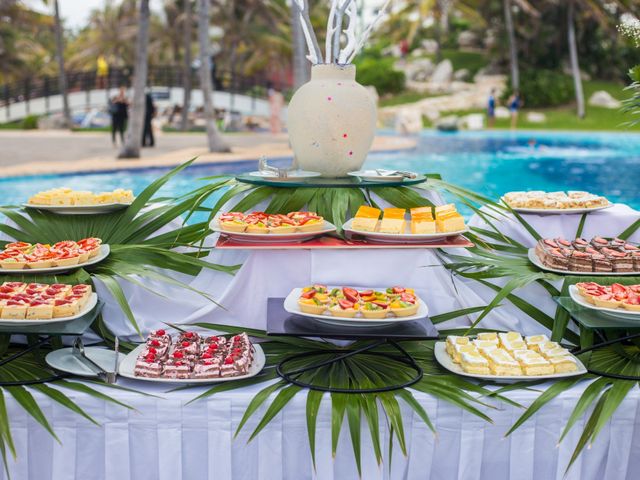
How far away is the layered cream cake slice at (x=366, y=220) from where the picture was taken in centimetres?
294

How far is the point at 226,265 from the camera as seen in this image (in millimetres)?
3289

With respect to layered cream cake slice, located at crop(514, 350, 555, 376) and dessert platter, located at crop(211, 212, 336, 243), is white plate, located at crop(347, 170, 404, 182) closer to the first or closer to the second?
dessert platter, located at crop(211, 212, 336, 243)

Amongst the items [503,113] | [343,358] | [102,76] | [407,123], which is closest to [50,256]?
[343,358]

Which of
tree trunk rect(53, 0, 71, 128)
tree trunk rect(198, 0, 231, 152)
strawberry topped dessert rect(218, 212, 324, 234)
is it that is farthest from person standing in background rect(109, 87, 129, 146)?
strawberry topped dessert rect(218, 212, 324, 234)

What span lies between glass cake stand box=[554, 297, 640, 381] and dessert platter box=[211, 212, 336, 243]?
0.95 metres

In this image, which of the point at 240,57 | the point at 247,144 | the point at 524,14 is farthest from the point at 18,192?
the point at 240,57

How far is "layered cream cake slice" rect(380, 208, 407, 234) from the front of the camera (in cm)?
294

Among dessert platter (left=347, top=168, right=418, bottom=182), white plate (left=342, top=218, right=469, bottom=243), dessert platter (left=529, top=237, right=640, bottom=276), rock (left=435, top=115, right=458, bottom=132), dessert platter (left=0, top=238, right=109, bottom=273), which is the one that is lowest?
rock (left=435, top=115, right=458, bottom=132)

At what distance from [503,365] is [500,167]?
12.6 m

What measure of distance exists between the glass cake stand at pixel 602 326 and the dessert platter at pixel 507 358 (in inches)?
4.6

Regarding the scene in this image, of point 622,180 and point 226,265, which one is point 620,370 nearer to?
point 226,265

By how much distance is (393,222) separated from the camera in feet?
9.75

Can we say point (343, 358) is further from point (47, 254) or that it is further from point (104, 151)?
point (104, 151)

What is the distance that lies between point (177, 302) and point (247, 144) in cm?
1599
